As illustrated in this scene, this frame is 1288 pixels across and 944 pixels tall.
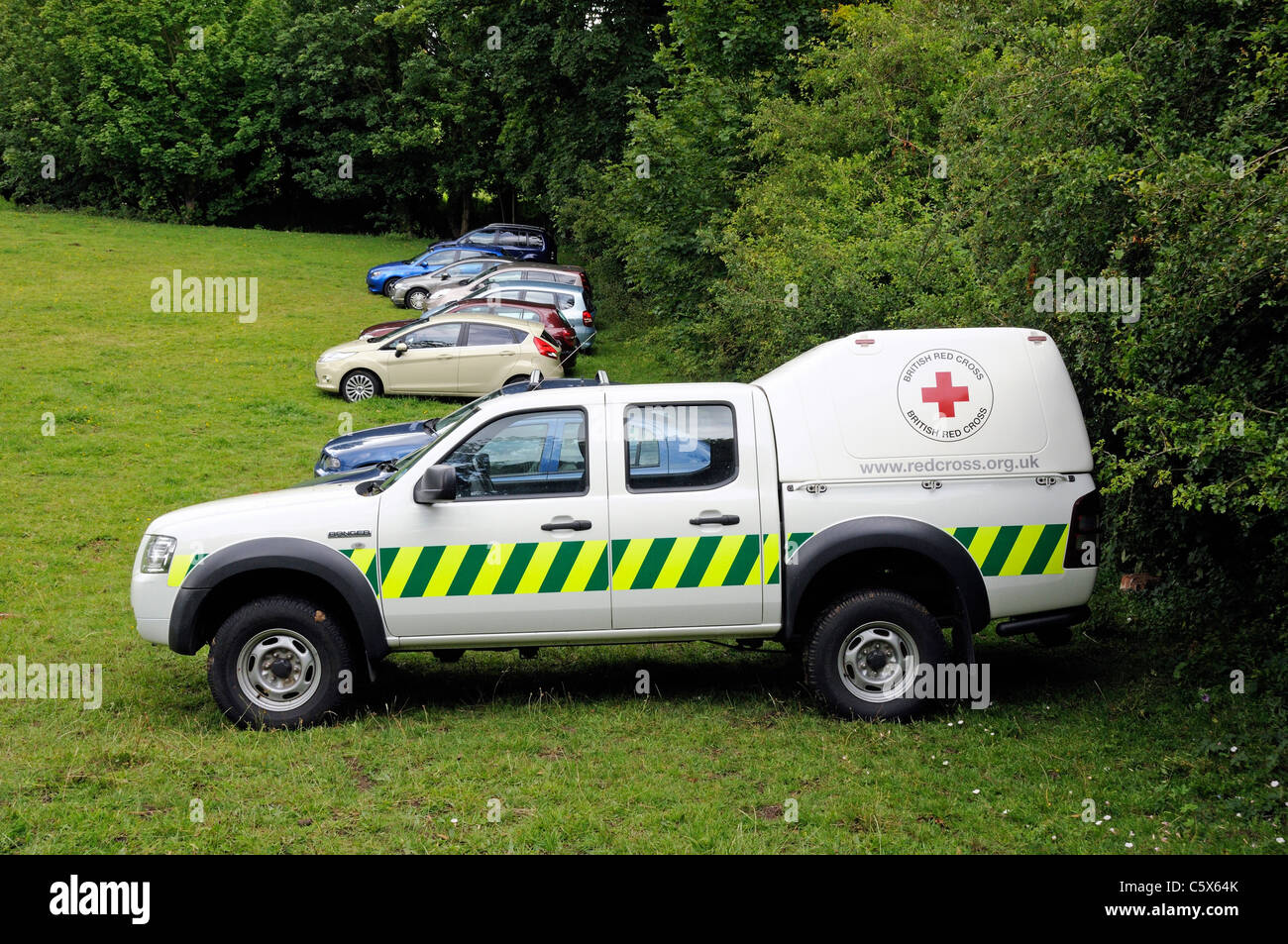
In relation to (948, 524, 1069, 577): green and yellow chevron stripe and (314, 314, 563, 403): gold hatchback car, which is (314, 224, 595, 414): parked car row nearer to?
(314, 314, 563, 403): gold hatchback car

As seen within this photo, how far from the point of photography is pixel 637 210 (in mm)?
21438

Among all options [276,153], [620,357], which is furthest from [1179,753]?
[276,153]

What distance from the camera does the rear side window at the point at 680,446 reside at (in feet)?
23.5

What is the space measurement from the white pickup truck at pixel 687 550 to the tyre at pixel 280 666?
1cm

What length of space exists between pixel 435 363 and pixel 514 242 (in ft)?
63.4

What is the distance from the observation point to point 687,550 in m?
7.06

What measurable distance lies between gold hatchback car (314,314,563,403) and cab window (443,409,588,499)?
1257 centimetres

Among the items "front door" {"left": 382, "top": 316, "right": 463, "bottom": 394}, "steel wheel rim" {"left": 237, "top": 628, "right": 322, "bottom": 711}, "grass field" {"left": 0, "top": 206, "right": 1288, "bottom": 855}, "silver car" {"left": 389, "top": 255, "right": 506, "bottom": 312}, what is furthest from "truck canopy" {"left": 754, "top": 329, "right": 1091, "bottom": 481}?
"silver car" {"left": 389, "top": 255, "right": 506, "bottom": 312}

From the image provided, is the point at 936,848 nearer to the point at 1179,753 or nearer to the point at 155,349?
the point at 1179,753

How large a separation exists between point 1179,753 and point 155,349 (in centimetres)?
2024

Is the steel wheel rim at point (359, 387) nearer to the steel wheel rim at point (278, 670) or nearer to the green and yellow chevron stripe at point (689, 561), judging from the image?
the steel wheel rim at point (278, 670)

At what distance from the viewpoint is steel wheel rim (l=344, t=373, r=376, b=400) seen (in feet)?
64.8

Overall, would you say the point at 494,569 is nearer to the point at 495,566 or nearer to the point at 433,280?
the point at 495,566
